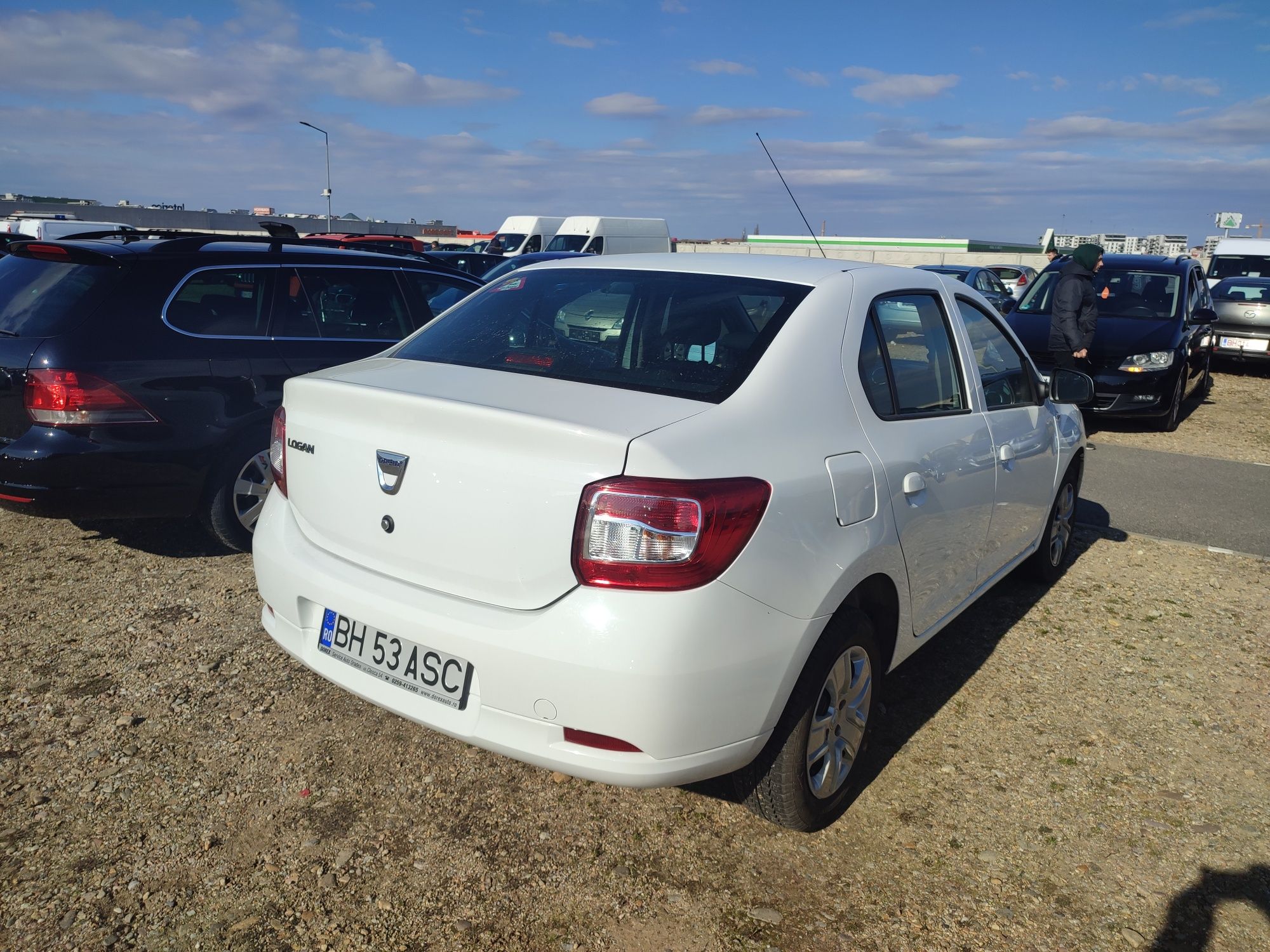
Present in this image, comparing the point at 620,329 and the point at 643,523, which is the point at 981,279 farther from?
the point at 643,523

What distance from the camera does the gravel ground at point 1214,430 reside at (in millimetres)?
10117

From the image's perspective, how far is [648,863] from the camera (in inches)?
110

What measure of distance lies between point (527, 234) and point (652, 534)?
30.8 m

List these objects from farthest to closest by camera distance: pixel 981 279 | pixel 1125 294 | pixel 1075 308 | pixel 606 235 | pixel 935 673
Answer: pixel 606 235, pixel 981 279, pixel 1125 294, pixel 1075 308, pixel 935 673

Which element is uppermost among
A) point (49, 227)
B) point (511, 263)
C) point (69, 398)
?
point (49, 227)

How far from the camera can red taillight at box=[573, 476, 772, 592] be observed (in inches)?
88.4

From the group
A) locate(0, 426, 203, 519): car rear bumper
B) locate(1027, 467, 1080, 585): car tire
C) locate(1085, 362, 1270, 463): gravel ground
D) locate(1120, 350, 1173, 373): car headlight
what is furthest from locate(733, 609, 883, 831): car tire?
locate(1120, 350, 1173, 373): car headlight

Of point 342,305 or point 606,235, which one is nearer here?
point 342,305

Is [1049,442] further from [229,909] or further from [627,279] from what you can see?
[229,909]

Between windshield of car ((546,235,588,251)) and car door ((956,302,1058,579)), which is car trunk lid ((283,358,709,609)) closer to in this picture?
car door ((956,302,1058,579))

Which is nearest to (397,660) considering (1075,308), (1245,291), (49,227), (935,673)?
(935,673)

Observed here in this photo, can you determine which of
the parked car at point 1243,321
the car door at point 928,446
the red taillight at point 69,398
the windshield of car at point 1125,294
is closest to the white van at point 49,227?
the red taillight at point 69,398

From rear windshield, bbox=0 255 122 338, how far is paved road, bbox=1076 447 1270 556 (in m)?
6.35

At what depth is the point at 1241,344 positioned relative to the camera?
15.8 m
